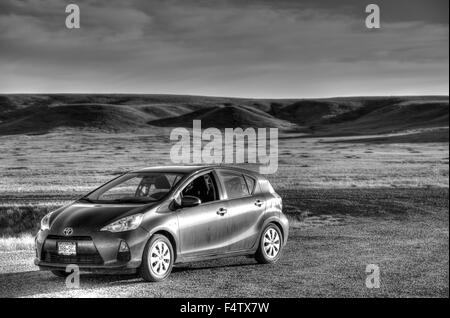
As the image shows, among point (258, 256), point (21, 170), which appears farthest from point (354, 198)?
point (21, 170)

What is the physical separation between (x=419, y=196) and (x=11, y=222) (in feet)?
53.7

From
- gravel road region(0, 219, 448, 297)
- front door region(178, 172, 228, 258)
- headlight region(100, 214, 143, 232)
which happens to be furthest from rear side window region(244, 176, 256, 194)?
headlight region(100, 214, 143, 232)

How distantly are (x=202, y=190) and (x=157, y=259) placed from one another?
5.23 ft

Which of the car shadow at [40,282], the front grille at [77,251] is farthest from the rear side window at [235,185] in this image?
the front grille at [77,251]

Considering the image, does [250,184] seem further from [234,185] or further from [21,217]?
[21,217]

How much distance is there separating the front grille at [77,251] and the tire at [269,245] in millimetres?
3092

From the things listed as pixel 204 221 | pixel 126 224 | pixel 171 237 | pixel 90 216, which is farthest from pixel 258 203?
pixel 90 216

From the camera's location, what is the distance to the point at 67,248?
10391 millimetres

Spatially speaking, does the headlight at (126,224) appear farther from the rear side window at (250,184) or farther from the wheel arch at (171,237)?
the rear side window at (250,184)

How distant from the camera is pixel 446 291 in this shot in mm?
10453

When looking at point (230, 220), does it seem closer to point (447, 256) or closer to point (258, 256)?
point (258, 256)

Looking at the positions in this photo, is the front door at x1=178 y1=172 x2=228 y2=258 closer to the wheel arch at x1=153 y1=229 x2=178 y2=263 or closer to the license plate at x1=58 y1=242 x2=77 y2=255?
the wheel arch at x1=153 y1=229 x2=178 y2=263

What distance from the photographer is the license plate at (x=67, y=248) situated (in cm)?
1036
